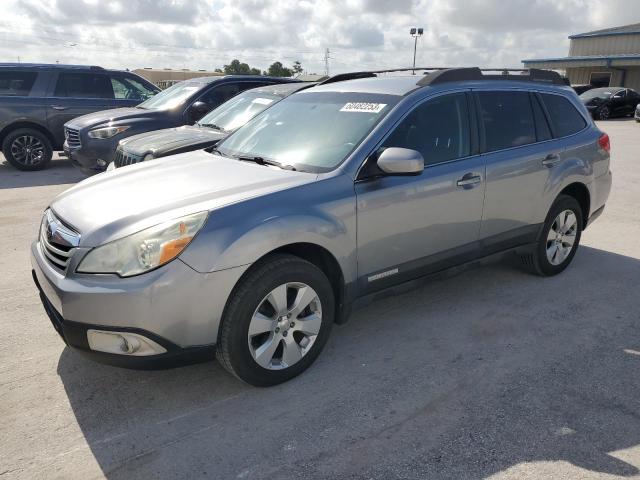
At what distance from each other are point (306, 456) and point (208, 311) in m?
0.88

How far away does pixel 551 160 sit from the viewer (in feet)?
15.1

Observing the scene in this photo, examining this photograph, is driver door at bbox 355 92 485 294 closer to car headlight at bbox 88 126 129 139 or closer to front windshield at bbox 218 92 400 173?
front windshield at bbox 218 92 400 173

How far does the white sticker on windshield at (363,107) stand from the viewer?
373 cm

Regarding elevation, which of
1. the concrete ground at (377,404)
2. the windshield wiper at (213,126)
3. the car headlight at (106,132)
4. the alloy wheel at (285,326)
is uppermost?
the windshield wiper at (213,126)

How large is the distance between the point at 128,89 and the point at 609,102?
21.8 m

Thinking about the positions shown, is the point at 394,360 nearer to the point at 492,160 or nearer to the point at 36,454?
the point at 492,160

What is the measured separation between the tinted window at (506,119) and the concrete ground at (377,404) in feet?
4.32

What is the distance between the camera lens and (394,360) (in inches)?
141

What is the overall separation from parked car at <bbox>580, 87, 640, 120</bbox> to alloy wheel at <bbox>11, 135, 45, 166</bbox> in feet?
74.0

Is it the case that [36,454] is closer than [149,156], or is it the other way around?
[36,454]

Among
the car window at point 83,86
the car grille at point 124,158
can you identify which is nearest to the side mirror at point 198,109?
the car grille at point 124,158

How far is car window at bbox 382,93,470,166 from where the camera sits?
369 centimetres

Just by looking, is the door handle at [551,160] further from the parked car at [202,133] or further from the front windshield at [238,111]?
the front windshield at [238,111]

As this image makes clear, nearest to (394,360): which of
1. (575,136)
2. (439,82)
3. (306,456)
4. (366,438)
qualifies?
(366,438)
